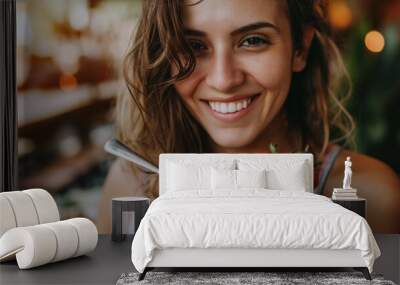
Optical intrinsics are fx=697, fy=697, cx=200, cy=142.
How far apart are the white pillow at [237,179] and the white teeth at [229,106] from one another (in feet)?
2.91

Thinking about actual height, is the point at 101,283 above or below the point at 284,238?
below

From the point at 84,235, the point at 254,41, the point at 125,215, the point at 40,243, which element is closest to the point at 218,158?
the point at 125,215

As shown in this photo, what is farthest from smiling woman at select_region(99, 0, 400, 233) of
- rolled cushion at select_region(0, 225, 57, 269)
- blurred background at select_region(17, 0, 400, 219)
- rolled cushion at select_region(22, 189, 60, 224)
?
rolled cushion at select_region(0, 225, 57, 269)

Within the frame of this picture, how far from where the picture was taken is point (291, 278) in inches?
199

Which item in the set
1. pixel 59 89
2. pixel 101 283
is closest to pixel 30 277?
pixel 101 283

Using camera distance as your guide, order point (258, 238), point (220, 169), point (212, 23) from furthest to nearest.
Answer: point (212, 23) → point (220, 169) → point (258, 238)

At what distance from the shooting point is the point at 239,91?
7.10m

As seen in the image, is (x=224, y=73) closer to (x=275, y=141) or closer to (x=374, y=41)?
(x=275, y=141)

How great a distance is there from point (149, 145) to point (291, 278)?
105 inches

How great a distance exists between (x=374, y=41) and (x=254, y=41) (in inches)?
49.9

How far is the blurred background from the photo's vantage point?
721cm

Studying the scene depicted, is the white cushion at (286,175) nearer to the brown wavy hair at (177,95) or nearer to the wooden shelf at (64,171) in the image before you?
the brown wavy hair at (177,95)

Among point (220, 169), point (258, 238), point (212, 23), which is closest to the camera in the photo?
point (258, 238)

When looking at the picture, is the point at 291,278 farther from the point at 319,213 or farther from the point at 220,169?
the point at 220,169
